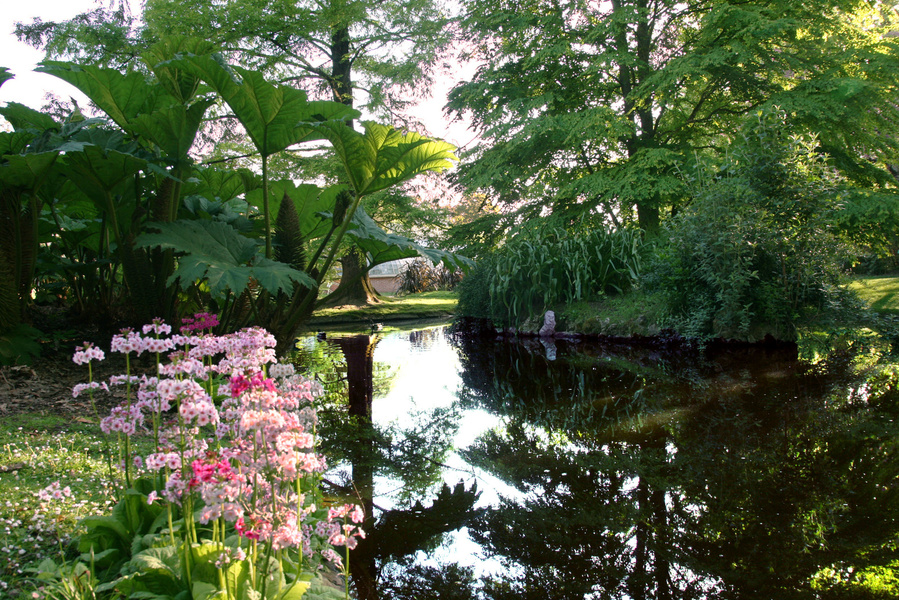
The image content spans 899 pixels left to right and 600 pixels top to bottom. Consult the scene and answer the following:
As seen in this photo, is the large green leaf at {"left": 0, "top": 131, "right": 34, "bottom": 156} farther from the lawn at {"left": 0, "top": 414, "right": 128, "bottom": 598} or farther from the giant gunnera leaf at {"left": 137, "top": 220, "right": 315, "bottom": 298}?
the lawn at {"left": 0, "top": 414, "right": 128, "bottom": 598}

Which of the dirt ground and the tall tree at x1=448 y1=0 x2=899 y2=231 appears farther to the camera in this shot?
the tall tree at x1=448 y1=0 x2=899 y2=231

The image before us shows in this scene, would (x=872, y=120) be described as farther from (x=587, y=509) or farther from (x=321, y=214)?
(x=587, y=509)

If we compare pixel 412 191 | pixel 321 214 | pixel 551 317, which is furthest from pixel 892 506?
pixel 412 191

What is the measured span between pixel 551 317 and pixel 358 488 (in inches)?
206

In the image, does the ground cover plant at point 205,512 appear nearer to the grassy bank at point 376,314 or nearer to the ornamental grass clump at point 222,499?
the ornamental grass clump at point 222,499

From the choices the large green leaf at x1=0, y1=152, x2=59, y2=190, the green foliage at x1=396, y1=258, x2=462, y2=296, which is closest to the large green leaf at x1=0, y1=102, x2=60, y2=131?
the large green leaf at x1=0, y1=152, x2=59, y2=190

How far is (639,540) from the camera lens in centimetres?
151

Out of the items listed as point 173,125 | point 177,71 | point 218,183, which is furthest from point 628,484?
point 218,183

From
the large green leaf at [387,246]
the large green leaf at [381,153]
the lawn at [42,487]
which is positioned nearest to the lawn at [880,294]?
the large green leaf at [387,246]

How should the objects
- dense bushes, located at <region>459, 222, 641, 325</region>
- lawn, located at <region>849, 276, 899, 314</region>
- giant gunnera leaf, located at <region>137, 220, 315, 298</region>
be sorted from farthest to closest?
dense bushes, located at <region>459, 222, 641, 325</region>, lawn, located at <region>849, 276, 899, 314</region>, giant gunnera leaf, located at <region>137, 220, 315, 298</region>

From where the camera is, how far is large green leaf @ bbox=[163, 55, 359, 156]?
9.78 ft

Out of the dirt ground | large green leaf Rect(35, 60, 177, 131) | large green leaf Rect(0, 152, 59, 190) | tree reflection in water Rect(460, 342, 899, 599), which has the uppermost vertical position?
large green leaf Rect(35, 60, 177, 131)

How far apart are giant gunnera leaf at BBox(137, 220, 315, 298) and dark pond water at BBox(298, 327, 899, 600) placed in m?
0.87

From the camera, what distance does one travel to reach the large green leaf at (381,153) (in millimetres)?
3271
